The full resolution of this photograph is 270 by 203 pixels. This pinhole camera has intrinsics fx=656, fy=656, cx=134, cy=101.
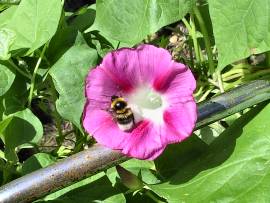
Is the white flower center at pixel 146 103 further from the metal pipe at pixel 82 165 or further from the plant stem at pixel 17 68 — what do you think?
the plant stem at pixel 17 68

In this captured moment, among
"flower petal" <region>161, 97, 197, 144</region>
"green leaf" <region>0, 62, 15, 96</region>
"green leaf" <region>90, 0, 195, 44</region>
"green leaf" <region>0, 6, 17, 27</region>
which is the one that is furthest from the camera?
"green leaf" <region>0, 6, 17, 27</region>

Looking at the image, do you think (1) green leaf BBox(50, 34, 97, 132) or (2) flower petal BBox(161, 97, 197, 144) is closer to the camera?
(2) flower petal BBox(161, 97, 197, 144)

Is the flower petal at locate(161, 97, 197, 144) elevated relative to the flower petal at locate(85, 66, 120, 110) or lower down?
lower down

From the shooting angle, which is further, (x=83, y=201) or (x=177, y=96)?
(x=83, y=201)

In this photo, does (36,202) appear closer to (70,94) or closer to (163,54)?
(70,94)

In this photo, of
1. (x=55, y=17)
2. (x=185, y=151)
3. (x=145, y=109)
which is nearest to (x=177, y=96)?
(x=145, y=109)

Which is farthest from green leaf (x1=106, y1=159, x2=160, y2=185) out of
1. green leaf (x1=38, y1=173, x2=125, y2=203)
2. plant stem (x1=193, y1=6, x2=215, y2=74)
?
plant stem (x1=193, y1=6, x2=215, y2=74)

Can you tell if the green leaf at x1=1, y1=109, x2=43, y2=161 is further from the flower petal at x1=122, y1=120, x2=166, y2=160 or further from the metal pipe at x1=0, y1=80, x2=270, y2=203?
the flower petal at x1=122, y1=120, x2=166, y2=160

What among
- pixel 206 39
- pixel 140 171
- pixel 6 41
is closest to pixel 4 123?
pixel 6 41
